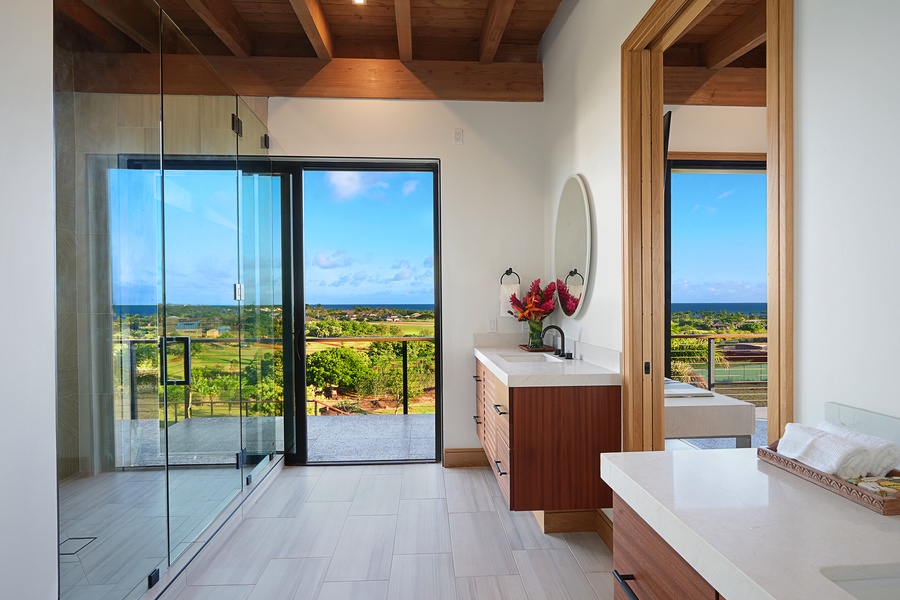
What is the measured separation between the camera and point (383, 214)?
5105mm

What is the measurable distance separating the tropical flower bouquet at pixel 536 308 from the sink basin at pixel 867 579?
2792 mm

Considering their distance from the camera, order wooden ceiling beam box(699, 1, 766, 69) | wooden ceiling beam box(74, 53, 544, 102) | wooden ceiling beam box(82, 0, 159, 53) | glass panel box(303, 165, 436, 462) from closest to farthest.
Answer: wooden ceiling beam box(82, 0, 159, 53) < wooden ceiling beam box(699, 1, 766, 69) < wooden ceiling beam box(74, 53, 544, 102) < glass panel box(303, 165, 436, 462)

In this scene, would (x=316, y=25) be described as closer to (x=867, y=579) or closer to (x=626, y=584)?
(x=626, y=584)

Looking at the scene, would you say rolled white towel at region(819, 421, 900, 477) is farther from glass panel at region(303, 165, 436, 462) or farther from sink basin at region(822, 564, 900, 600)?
glass panel at region(303, 165, 436, 462)

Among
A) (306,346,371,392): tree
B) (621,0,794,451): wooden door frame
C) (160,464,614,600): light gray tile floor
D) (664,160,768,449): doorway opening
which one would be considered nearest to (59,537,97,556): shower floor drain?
(160,464,614,600): light gray tile floor

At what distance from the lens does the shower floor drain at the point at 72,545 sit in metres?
1.68

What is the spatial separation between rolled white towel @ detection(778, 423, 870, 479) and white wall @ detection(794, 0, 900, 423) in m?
0.15

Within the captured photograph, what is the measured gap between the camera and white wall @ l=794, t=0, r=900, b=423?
110 centimetres

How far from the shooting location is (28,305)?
154 centimetres

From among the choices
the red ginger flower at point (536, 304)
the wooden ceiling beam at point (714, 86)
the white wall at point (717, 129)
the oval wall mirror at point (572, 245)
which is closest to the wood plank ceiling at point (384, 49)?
the wooden ceiling beam at point (714, 86)

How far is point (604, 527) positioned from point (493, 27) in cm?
300

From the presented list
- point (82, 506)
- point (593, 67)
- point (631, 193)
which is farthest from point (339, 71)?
point (82, 506)

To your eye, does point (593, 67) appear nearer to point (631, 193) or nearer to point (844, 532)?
point (631, 193)

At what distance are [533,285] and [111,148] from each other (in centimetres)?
256
